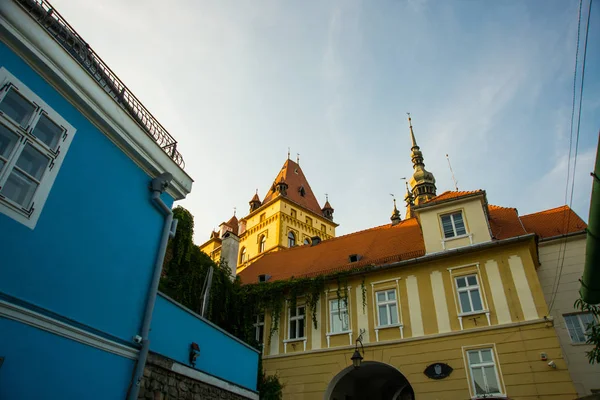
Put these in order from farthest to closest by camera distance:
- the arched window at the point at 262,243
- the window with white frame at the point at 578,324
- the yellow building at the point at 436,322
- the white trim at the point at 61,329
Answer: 1. the arched window at the point at 262,243
2. the window with white frame at the point at 578,324
3. the yellow building at the point at 436,322
4. the white trim at the point at 61,329

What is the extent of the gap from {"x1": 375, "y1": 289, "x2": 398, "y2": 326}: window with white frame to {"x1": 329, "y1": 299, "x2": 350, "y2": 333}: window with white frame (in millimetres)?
1402

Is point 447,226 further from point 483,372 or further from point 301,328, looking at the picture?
point 301,328

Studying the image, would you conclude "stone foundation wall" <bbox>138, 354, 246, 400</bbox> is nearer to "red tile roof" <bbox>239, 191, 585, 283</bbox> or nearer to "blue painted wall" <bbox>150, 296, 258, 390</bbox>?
"blue painted wall" <bbox>150, 296, 258, 390</bbox>

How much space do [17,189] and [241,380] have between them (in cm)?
762

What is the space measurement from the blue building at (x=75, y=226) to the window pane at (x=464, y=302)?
11060 mm

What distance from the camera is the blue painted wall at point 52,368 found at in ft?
16.3

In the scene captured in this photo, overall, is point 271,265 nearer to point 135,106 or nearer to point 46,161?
point 135,106

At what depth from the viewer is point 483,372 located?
47.5ft

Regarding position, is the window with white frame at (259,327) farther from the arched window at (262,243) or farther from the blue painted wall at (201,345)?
the arched window at (262,243)

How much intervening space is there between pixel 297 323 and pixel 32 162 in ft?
48.5

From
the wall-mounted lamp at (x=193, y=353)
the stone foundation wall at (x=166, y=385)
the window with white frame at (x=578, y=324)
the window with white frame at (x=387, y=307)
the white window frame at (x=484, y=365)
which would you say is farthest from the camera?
the window with white frame at (x=387, y=307)

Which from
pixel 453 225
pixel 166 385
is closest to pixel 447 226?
pixel 453 225

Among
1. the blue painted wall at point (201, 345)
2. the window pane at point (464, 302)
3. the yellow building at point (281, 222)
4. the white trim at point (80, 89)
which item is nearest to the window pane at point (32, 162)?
the white trim at point (80, 89)

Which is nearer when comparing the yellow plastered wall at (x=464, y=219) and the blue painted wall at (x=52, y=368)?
the blue painted wall at (x=52, y=368)
